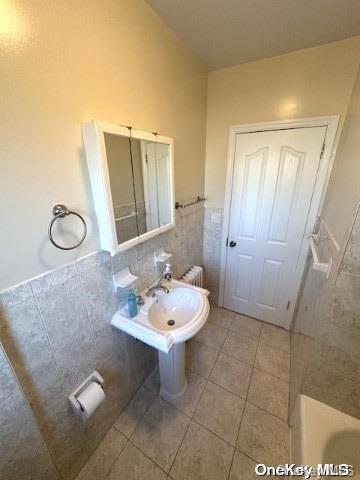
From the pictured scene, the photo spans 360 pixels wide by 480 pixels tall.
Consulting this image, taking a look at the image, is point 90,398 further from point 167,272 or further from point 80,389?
point 167,272

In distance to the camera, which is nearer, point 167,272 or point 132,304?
point 132,304

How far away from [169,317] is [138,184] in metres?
0.95

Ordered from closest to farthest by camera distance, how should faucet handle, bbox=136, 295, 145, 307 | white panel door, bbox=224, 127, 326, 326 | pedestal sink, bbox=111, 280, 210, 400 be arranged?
1. pedestal sink, bbox=111, 280, 210, 400
2. faucet handle, bbox=136, 295, 145, 307
3. white panel door, bbox=224, 127, 326, 326

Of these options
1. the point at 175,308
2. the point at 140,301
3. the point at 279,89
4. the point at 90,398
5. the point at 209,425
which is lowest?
the point at 209,425

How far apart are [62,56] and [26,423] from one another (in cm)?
148

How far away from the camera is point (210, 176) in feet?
6.53

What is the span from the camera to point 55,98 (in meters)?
0.74

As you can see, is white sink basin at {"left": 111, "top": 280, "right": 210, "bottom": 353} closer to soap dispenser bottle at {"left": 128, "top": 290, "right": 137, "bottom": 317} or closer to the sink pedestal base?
soap dispenser bottle at {"left": 128, "top": 290, "right": 137, "bottom": 317}

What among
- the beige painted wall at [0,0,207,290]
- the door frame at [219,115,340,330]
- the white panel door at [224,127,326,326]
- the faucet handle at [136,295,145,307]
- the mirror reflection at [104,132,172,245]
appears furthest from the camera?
the white panel door at [224,127,326,326]

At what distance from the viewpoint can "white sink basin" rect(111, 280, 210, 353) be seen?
1.02m

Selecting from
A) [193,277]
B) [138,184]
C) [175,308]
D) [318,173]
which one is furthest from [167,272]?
[318,173]

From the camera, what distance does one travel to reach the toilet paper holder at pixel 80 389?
0.97m

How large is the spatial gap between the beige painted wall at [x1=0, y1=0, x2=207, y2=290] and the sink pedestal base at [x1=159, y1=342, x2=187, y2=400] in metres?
0.92

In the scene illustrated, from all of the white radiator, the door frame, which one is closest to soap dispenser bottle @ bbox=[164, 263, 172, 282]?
the white radiator
